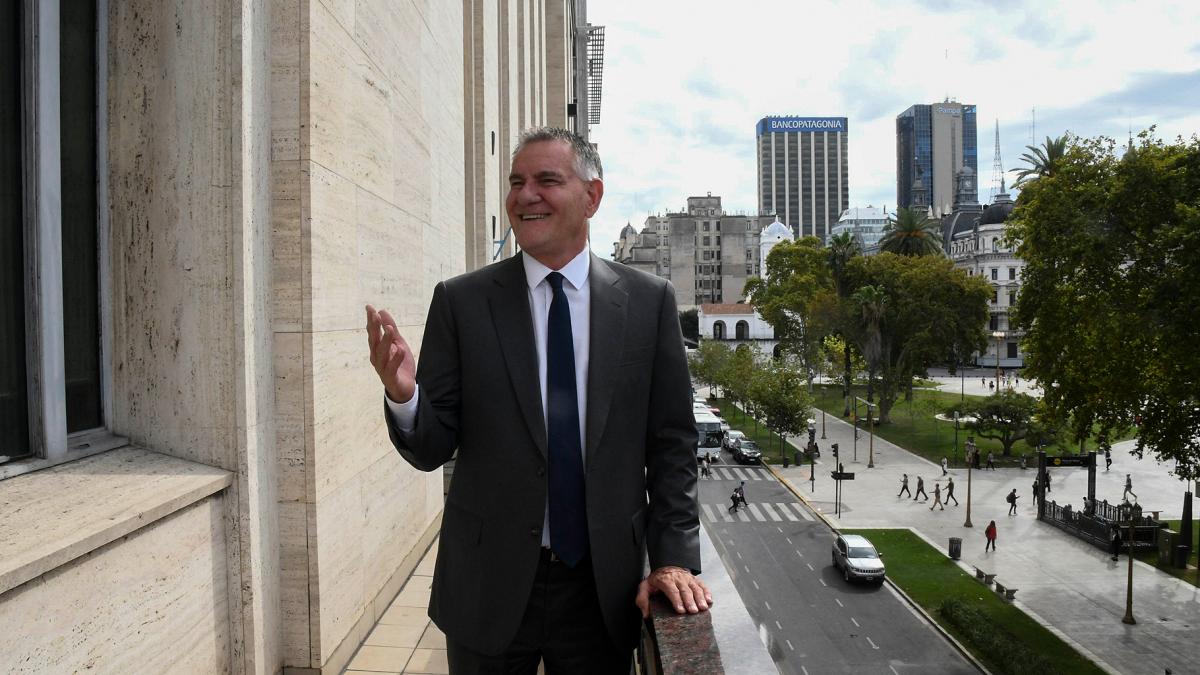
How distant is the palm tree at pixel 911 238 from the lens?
221ft

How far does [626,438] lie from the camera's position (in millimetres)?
2902

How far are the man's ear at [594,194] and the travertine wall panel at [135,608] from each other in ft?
7.79

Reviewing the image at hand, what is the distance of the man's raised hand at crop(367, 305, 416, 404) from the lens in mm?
2572

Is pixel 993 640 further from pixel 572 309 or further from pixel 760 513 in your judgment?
pixel 572 309

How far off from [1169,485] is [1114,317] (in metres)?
22.4

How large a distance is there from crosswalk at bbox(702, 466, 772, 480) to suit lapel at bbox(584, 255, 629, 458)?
38.9m

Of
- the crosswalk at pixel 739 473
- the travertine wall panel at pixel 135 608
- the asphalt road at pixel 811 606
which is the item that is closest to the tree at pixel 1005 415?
the crosswalk at pixel 739 473

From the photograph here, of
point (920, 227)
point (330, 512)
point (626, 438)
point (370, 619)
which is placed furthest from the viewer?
point (920, 227)

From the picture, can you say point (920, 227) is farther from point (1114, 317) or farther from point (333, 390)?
point (333, 390)

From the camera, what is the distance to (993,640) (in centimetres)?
1938

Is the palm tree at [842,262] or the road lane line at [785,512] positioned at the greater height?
the palm tree at [842,262]

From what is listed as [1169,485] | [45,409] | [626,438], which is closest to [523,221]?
[626,438]

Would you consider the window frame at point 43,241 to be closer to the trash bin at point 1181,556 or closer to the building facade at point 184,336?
the building facade at point 184,336

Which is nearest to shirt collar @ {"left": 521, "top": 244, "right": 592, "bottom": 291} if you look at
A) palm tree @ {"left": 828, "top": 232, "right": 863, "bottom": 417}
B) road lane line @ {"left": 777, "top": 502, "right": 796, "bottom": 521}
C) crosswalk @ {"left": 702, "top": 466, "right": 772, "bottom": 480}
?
road lane line @ {"left": 777, "top": 502, "right": 796, "bottom": 521}
